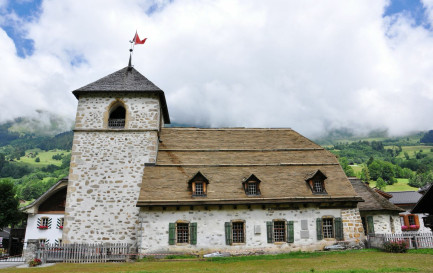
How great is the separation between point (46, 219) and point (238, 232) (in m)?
23.6

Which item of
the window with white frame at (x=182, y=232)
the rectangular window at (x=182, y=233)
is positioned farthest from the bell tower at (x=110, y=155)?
the window with white frame at (x=182, y=232)

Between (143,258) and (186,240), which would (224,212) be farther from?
(143,258)

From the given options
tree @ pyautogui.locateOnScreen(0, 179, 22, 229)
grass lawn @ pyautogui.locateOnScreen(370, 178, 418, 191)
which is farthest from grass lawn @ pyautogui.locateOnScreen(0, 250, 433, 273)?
grass lawn @ pyautogui.locateOnScreen(370, 178, 418, 191)

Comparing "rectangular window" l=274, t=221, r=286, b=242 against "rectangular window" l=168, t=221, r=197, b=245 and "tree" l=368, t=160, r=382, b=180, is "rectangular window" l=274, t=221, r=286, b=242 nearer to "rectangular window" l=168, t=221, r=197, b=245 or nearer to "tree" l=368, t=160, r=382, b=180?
"rectangular window" l=168, t=221, r=197, b=245

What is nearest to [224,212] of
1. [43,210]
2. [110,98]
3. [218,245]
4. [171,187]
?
[218,245]

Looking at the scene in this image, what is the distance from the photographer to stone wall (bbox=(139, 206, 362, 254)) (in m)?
20.6

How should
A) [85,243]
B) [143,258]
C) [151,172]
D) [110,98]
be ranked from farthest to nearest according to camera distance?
1. [110,98]
2. [151,172]
3. [85,243]
4. [143,258]

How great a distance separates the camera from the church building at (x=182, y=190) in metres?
21.1

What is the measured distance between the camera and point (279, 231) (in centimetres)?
2175

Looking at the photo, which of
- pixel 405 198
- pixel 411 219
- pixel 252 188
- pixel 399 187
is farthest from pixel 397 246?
pixel 399 187

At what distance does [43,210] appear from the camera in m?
33.4

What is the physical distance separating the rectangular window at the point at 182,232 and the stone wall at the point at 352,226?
36.5 feet

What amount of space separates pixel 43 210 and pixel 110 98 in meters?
17.4

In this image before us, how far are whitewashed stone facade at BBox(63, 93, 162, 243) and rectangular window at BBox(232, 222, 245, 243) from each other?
7.00m
